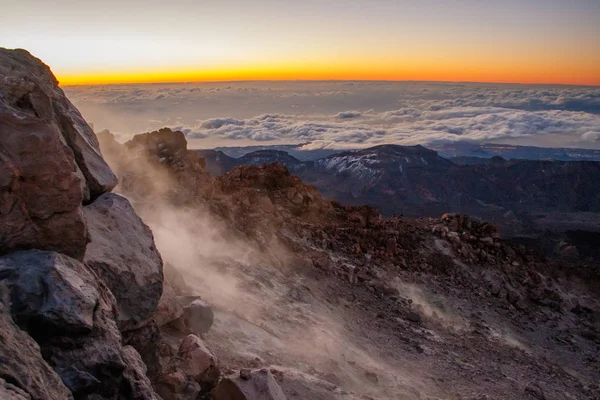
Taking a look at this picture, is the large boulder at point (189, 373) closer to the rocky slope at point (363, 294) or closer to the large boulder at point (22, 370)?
the rocky slope at point (363, 294)

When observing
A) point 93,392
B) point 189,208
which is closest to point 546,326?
point 189,208

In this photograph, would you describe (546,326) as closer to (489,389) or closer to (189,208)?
(489,389)

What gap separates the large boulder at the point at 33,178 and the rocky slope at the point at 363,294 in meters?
5.38

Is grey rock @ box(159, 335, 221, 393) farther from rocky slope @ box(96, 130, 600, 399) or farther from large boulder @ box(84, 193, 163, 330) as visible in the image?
rocky slope @ box(96, 130, 600, 399)

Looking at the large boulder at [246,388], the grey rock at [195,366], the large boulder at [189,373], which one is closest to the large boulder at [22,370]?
the large boulder at [189,373]

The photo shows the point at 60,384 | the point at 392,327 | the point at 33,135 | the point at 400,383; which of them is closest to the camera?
the point at 60,384

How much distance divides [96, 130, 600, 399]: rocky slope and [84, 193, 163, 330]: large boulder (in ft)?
10.5

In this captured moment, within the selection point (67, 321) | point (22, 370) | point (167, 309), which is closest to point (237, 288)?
point (167, 309)

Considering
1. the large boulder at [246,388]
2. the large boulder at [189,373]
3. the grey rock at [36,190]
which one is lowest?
the large boulder at [246,388]

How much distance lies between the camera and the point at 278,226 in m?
23.6

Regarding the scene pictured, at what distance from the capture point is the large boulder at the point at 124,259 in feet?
27.6

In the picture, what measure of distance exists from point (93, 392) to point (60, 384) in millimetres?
725

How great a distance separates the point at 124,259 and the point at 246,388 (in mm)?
3239

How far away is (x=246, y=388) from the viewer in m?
8.99
